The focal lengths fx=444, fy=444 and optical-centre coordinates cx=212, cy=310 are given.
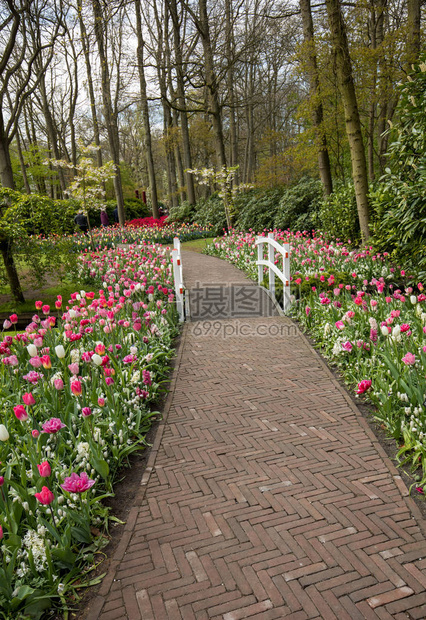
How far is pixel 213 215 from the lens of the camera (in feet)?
67.0

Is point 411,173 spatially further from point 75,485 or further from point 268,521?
point 75,485

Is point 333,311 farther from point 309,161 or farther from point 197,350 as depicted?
point 309,161

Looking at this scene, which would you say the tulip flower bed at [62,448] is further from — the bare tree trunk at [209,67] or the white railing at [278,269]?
the bare tree trunk at [209,67]

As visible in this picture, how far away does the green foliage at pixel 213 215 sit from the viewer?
64.8ft

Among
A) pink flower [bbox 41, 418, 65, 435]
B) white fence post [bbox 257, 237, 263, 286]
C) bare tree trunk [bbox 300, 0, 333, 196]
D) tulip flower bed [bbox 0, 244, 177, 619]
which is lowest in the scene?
tulip flower bed [bbox 0, 244, 177, 619]

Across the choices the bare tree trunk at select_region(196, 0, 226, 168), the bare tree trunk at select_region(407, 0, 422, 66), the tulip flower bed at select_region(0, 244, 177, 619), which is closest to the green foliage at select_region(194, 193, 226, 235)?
the bare tree trunk at select_region(196, 0, 226, 168)

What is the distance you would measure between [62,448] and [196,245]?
1461 cm

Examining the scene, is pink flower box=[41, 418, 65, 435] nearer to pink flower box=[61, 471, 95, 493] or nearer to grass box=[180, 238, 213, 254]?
pink flower box=[61, 471, 95, 493]

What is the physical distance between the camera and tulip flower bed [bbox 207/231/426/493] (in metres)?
3.53

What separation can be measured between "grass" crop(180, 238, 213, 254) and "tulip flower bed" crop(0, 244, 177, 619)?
10.8m

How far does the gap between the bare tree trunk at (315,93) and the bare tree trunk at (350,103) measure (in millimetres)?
3329

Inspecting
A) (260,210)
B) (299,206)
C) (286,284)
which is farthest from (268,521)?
(260,210)

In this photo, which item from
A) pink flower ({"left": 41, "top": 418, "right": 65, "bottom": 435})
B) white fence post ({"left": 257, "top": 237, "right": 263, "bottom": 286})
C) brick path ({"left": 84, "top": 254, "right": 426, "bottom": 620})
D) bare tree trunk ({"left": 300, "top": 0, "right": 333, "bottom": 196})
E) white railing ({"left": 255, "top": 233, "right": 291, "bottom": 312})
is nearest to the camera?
brick path ({"left": 84, "top": 254, "right": 426, "bottom": 620})

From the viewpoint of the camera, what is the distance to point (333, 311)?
5801 millimetres
